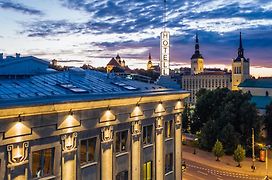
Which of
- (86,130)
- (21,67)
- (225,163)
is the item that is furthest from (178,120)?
(225,163)

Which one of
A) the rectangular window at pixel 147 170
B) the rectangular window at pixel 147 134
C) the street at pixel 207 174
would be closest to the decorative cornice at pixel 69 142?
the rectangular window at pixel 147 134

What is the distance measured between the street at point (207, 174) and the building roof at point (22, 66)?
31.0m

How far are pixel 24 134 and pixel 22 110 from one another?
1226mm

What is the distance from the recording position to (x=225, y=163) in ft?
225

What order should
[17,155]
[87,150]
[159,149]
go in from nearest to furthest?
1. [17,155]
2. [87,150]
3. [159,149]

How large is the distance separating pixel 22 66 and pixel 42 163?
14072 mm

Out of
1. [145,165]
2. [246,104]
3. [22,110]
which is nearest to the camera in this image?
[22,110]

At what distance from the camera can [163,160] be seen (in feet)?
99.0

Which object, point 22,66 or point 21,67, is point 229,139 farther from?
point 21,67

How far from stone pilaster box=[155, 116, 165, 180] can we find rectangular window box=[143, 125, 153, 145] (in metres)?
0.58

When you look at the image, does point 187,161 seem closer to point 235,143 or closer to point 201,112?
point 235,143

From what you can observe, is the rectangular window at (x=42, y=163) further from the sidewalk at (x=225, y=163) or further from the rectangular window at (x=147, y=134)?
the sidewalk at (x=225, y=163)

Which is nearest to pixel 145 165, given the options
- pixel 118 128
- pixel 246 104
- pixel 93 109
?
pixel 118 128

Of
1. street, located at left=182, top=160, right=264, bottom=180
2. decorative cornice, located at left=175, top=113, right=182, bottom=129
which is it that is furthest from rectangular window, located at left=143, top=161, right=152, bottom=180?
street, located at left=182, top=160, right=264, bottom=180
